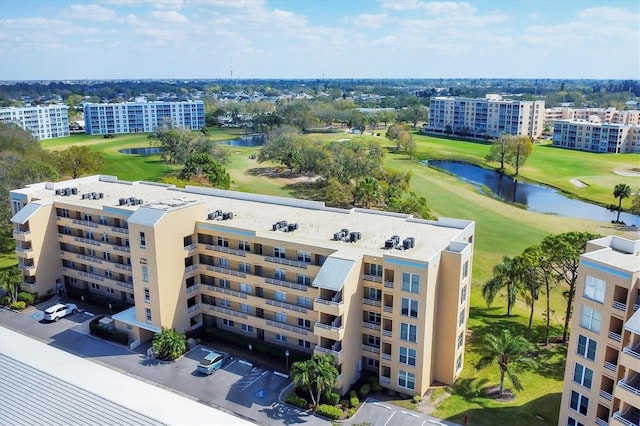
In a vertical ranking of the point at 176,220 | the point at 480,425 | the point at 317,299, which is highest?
the point at 176,220

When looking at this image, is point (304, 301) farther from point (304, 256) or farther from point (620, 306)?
point (620, 306)

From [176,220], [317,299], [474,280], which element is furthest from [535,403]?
[176,220]

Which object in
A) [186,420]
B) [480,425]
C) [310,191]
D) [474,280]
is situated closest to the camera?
[186,420]

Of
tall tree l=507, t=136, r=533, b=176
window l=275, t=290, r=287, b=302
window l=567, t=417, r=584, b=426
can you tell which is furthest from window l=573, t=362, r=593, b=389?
tall tree l=507, t=136, r=533, b=176

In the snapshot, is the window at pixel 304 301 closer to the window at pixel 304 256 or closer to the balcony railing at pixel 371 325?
the window at pixel 304 256

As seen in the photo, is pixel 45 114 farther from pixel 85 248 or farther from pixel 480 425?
pixel 480 425

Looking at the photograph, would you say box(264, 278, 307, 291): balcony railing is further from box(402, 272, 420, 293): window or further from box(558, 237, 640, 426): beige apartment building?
box(558, 237, 640, 426): beige apartment building

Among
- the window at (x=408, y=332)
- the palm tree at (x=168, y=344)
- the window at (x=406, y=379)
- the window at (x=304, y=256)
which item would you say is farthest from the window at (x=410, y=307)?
the palm tree at (x=168, y=344)
